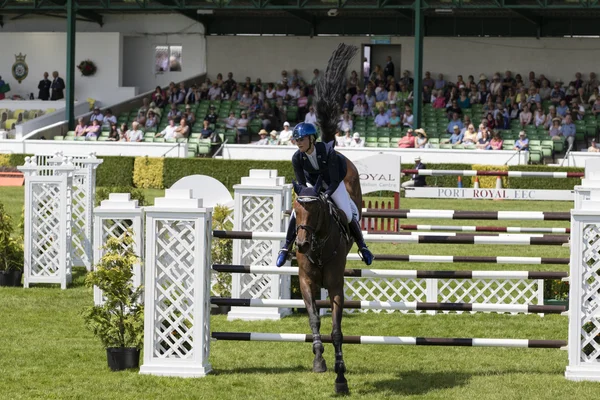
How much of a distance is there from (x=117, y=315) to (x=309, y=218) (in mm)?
1829

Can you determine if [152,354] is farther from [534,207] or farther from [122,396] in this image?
[534,207]

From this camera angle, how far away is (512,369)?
838cm

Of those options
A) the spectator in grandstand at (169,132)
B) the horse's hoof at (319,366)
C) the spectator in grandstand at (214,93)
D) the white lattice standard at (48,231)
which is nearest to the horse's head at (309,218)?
Result: the horse's hoof at (319,366)

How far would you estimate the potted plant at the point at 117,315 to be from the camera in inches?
325

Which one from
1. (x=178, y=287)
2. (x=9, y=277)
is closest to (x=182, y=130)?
(x=9, y=277)

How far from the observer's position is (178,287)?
802 cm

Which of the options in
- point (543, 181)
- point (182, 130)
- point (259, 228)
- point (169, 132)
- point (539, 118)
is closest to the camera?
point (259, 228)

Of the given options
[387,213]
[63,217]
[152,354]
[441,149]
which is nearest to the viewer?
[152,354]

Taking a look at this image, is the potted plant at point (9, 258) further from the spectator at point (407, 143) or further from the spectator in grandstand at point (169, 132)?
the spectator in grandstand at point (169, 132)

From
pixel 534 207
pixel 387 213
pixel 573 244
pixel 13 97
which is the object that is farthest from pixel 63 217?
pixel 13 97

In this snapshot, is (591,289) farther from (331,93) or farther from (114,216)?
(114,216)

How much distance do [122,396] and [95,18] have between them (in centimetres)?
3559

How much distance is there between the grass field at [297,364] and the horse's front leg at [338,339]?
10cm

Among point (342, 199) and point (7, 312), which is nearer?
point (342, 199)
